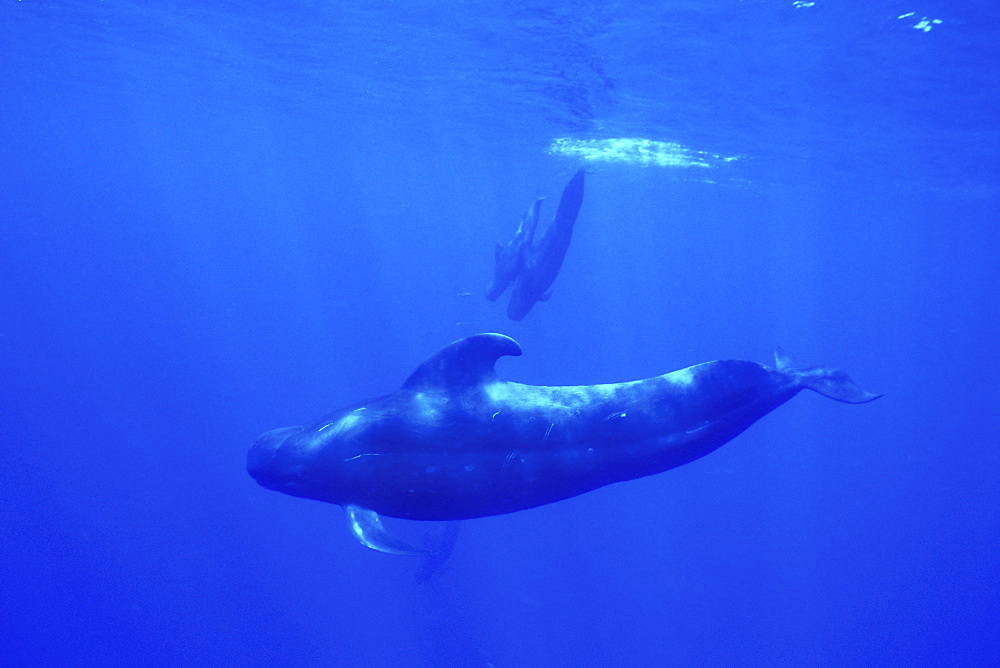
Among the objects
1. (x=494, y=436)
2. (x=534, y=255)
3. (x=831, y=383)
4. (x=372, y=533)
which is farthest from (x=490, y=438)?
(x=534, y=255)

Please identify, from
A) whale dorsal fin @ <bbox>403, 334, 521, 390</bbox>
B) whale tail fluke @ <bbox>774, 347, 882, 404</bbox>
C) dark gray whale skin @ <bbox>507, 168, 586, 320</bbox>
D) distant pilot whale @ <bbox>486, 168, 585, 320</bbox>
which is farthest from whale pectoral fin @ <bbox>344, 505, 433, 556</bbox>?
distant pilot whale @ <bbox>486, 168, 585, 320</bbox>

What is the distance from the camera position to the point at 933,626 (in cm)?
2411

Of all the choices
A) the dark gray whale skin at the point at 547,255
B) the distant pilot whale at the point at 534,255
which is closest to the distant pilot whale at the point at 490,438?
the dark gray whale skin at the point at 547,255

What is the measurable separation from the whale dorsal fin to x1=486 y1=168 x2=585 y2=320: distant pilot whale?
27.4 feet

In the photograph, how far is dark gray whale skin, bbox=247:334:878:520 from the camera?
619 centimetres

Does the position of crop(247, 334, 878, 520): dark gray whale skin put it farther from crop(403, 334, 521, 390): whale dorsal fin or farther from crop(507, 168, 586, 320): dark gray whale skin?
crop(507, 168, 586, 320): dark gray whale skin

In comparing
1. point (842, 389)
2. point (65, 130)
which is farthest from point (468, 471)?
point (65, 130)

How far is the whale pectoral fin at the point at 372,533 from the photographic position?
5.98 m

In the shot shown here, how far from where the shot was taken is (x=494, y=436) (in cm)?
626

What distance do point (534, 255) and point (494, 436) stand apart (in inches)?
409

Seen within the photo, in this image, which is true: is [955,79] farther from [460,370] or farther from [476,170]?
[476,170]

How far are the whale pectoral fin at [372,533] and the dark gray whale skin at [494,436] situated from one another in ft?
0.14

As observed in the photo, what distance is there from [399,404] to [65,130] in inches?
2742

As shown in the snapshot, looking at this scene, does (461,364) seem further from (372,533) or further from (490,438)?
(372,533)
